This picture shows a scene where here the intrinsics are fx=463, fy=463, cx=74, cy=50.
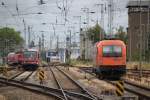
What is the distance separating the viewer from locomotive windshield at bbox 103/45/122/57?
38.8m

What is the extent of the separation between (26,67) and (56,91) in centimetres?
3955

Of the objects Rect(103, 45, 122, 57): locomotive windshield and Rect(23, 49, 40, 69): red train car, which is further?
Rect(23, 49, 40, 69): red train car

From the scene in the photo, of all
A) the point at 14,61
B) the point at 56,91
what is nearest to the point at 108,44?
the point at 56,91

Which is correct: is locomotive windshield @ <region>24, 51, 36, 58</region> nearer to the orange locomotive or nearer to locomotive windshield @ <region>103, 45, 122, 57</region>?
the orange locomotive

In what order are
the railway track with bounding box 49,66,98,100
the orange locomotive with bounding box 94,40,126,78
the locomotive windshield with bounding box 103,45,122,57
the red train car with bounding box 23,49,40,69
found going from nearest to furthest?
the railway track with bounding box 49,66,98,100 < the orange locomotive with bounding box 94,40,126,78 < the locomotive windshield with bounding box 103,45,122,57 < the red train car with bounding box 23,49,40,69

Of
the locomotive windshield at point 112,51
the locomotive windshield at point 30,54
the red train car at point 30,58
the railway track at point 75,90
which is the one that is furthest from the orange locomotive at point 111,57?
the locomotive windshield at point 30,54

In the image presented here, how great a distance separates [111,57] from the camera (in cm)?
3875

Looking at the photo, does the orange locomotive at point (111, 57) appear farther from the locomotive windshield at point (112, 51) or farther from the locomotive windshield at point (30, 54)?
the locomotive windshield at point (30, 54)

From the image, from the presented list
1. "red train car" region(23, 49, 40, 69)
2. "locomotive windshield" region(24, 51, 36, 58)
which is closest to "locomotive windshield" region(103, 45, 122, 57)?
"red train car" region(23, 49, 40, 69)

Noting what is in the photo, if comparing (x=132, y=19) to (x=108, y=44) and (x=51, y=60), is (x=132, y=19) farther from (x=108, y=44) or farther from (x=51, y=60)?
(x=108, y=44)

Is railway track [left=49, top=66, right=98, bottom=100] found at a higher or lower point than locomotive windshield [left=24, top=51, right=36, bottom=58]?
lower

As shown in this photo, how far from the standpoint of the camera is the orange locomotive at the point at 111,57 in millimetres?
38469

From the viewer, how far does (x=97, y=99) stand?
803 inches

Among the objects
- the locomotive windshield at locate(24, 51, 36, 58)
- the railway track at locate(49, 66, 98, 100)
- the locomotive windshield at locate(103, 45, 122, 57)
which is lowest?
the railway track at locate(49, 66, 98, 100)
